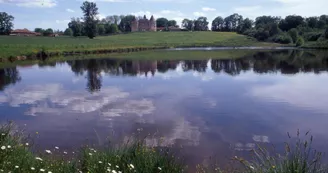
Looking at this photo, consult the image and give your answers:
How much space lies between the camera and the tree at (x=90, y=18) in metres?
118

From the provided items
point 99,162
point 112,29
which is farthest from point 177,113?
point 112,29

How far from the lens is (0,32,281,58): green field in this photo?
203 ft

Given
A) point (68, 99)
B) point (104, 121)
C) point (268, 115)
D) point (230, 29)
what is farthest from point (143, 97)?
point (230, 29)

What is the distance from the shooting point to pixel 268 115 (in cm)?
1636

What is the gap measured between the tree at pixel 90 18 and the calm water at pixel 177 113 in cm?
9356

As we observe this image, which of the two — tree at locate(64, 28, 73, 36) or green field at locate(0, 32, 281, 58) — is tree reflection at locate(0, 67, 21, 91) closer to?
green field at locate(0, 32, 281, 58)

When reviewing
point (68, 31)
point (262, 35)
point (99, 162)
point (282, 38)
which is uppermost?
point (68, 31)

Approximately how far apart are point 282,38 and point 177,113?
123 m

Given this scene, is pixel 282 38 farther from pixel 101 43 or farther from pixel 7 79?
pixel 7 79

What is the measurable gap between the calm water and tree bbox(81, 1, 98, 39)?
307 feet

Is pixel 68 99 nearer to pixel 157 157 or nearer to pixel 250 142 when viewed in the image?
pixel 250 142

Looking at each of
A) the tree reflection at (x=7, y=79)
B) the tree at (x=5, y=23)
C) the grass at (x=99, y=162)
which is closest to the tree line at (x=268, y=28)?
the tree at (x=5, y=23)

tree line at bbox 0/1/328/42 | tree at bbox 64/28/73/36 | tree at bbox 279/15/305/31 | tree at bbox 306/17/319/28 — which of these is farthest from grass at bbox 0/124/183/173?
tree at bbox 64/28/73/36

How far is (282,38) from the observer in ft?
423
